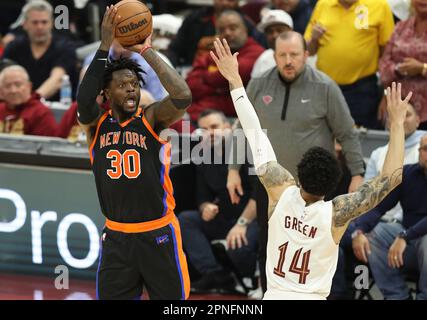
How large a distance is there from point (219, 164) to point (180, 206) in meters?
0.56

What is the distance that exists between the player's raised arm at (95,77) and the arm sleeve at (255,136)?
90cm

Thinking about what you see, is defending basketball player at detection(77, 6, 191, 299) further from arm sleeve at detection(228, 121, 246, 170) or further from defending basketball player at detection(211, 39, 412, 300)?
arm sleeve at detection(228, 121, 246, 170)

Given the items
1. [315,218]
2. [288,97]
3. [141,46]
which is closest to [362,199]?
[315,218]

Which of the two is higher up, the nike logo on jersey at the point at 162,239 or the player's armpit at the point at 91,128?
the player's armpit at the point at 91,128

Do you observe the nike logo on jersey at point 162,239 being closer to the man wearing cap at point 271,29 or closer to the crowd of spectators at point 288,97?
the crowd of spectators at point 288,97

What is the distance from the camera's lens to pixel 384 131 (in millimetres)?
8930

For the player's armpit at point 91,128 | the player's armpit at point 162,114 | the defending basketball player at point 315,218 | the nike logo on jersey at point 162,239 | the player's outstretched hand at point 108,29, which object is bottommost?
the nike logo on jersey at point 162,239

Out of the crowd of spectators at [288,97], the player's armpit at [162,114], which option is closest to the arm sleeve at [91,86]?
the player's armpit at [162,114]

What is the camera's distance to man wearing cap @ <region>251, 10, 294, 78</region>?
950 centimetres

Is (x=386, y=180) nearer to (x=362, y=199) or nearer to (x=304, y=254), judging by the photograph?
(x=362, y=199)

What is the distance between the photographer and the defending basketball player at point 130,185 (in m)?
6.52

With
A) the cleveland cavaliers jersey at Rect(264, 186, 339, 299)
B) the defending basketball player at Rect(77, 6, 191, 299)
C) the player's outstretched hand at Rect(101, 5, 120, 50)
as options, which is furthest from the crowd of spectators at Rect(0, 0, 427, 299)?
the cleveland cavaliers jersey at Rect(264, 186, 339, 299)

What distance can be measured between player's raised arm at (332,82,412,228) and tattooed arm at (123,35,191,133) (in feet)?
4.00

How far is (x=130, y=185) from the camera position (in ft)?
21.4
